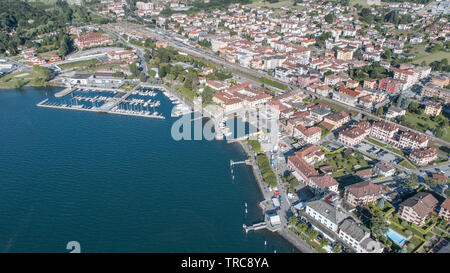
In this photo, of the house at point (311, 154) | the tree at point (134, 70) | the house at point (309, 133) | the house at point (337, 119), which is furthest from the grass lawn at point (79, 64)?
the house at point (311, 154)

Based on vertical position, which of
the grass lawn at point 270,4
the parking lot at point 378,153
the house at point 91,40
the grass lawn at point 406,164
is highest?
the grass lawn at point 270,4

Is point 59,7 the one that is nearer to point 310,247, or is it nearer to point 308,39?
point 308,39

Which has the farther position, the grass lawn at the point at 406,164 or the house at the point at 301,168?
the grass lawn at the point at 406,164

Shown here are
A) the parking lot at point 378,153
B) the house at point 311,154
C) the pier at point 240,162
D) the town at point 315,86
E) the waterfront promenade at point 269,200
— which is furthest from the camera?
the parking lot at point 378,153

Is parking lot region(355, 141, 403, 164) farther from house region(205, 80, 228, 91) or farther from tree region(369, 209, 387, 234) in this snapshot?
house region(205, 80, 228, 91)

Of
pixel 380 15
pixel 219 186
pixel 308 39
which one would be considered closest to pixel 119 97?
pixel 219 186

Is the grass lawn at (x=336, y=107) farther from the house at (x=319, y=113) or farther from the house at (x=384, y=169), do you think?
the house at (x=384, y=169)

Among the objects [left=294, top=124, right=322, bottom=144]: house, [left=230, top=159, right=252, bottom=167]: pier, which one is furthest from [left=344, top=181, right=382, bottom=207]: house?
[left=230, top=159, right=252, bottom=167]: pier
